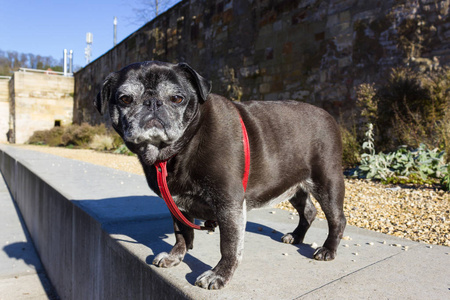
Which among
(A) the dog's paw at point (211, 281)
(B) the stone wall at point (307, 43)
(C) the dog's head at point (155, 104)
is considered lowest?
(A) the dog's paw at point (211, 281)

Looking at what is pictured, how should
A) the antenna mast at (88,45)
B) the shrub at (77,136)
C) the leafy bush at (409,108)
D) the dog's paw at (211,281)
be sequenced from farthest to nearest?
the antenna mast at (88,45)
the shrub at (77,136)
the leafy bush at (409,108)
the dog's paw at (211,281)

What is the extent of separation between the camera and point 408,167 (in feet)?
16.8

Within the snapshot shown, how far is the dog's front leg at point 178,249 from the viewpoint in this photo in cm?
185

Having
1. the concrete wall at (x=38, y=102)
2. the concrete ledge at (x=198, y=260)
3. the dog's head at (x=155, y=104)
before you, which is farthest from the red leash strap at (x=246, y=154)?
the concrete wall at (x=38, y=102)

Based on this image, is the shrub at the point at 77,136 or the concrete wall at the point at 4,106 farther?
the concrete wall at the point at 4,106

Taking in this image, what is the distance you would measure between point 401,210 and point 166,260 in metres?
2.84

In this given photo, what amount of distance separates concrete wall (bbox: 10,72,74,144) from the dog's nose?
24951 millimetres

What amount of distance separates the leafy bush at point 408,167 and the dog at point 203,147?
3366mm

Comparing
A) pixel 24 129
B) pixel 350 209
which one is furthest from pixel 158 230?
pixel 24 129

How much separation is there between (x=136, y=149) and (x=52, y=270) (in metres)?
2.55

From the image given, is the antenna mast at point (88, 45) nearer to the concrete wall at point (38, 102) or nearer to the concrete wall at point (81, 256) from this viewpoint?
the concrete wall at point (38, 102)

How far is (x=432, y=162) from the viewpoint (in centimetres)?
499

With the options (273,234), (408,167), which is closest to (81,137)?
(408,167)

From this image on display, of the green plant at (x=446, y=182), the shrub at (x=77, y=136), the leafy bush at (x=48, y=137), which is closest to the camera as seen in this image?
the green plant at (x=446, y=182)
